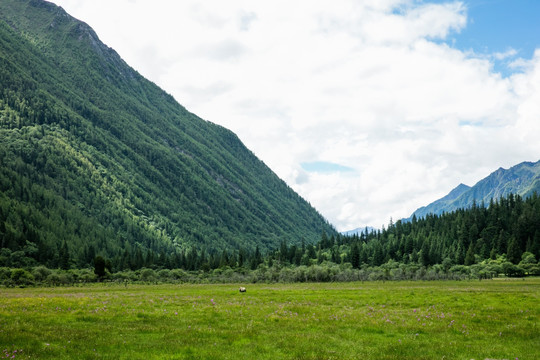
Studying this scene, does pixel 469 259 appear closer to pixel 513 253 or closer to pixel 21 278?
pixel 513 253

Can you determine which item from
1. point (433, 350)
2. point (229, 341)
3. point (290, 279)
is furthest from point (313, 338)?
point (290, 279)

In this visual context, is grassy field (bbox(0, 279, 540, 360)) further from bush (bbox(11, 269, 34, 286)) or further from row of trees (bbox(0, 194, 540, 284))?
row of trees (bbox(0, 194, 540, 284))

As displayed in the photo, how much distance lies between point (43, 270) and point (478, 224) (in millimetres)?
180614

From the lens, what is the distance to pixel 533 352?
19281 mm

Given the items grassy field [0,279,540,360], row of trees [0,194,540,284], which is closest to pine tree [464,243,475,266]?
row of trees [0,194,540,284]

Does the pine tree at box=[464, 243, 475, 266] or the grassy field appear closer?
the grassy field

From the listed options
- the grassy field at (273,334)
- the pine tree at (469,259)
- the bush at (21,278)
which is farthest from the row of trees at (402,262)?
the grassy field at (273,334)

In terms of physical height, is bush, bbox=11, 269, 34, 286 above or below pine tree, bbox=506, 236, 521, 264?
below

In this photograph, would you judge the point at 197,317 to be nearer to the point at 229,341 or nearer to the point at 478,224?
the point at 229,341

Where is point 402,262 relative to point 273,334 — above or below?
below

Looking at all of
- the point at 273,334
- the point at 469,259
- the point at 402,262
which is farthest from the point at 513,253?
the point at 273,334

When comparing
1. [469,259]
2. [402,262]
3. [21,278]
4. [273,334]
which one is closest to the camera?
[273,334]

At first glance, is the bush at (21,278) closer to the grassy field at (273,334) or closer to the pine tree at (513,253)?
the grassy field at (273,334)

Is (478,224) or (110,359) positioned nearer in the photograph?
(110,359)
